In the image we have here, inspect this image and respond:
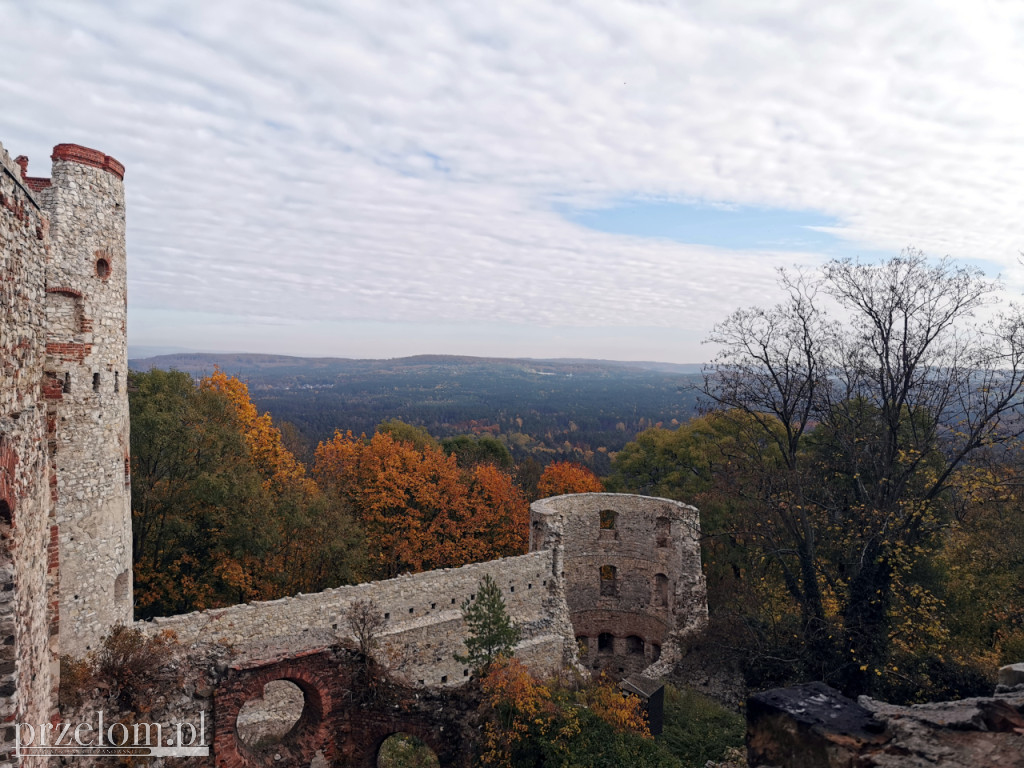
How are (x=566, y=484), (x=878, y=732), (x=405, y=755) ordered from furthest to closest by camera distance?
(x=566, y=484) < (x=405, y=755) < (x=878, y=732)

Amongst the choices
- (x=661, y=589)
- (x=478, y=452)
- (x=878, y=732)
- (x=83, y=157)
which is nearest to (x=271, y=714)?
(x=83, y=157)

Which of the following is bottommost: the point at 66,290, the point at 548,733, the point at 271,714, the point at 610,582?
the point at 271,714

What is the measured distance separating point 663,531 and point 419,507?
10.4 meters

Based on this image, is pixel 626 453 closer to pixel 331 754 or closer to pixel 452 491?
pixel 452 491

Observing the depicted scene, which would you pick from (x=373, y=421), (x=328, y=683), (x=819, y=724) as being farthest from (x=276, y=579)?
(x=373, y=421)

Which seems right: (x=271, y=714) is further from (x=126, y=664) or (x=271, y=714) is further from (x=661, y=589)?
(x=661, y=589)

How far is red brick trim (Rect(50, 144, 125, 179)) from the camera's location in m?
9.73

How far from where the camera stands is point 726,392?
1616cm

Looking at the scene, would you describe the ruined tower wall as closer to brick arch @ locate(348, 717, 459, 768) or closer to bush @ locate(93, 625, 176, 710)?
bush @ locate(93, 625, 176, 710)

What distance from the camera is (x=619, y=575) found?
22.0m

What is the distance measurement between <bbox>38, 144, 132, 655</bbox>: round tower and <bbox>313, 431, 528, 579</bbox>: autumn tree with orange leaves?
1343 cm

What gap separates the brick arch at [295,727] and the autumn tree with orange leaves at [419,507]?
11.0 m

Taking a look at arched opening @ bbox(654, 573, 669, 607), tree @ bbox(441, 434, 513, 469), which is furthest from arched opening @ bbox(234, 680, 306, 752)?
tree @ bbox(441, 434, 513, 469)

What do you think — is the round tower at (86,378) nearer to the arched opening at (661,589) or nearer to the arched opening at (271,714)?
the arched opening at (271,714)
